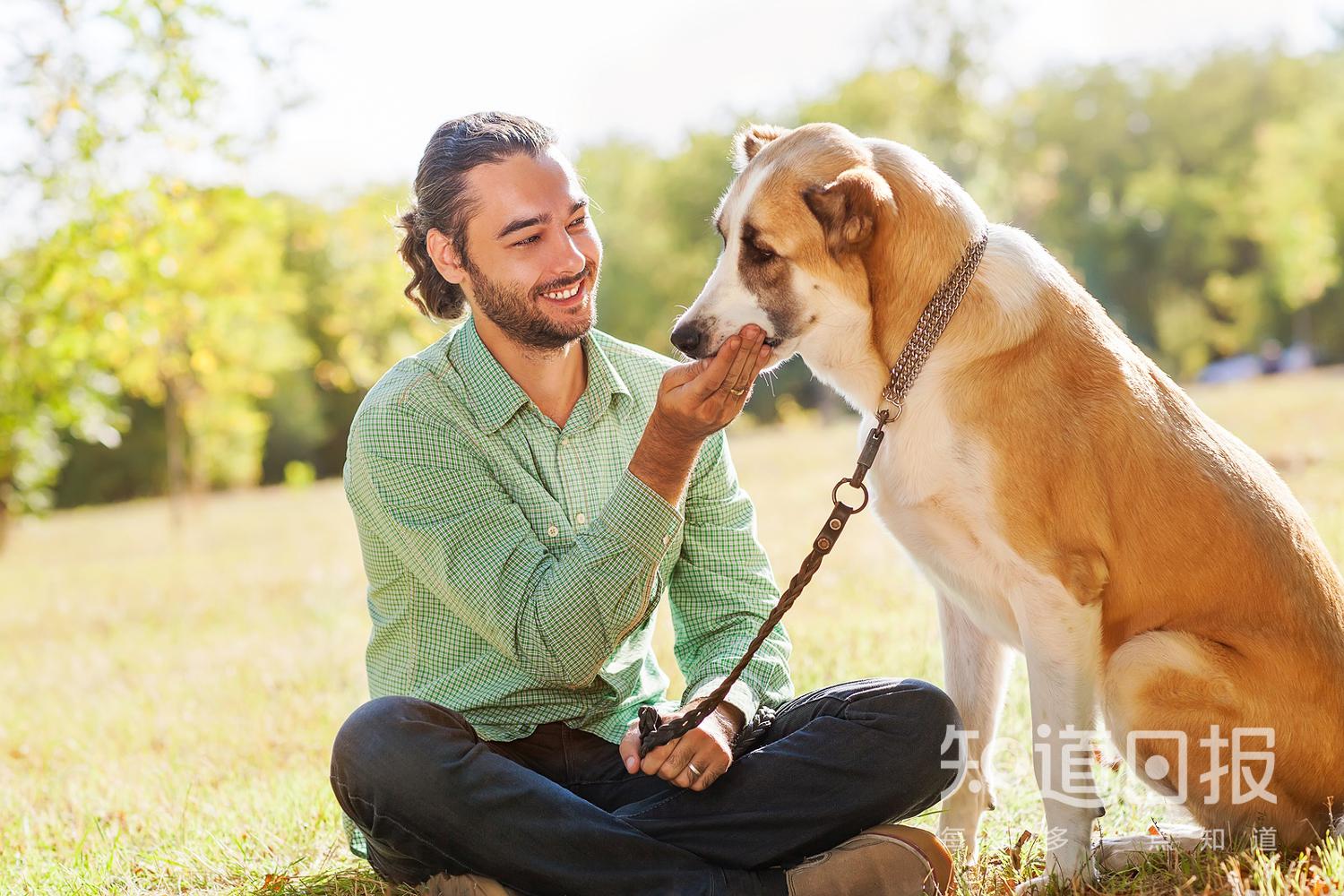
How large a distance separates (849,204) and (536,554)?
44.0 inches

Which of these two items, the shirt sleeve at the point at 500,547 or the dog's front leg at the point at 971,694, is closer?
the shirt sleeve at the point at 500,547

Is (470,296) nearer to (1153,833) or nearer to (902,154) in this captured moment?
(902,154)

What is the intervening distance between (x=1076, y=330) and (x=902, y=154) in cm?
62

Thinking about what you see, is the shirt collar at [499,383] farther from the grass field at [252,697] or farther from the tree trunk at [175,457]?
the tree trunk at [175,457]

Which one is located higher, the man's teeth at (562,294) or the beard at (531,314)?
the man's teeth at (562,294)

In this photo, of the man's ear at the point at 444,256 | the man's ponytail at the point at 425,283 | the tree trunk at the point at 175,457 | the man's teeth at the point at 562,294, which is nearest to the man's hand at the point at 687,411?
the man's teeth at the point at 562,294

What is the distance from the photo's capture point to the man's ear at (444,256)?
133 inches

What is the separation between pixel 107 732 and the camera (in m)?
5.38

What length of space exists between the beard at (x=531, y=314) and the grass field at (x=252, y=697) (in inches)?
57.3

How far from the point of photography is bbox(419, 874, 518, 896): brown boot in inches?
106

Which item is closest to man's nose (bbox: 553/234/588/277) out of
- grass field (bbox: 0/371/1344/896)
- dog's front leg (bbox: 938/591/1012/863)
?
dog's front leg (bbox: 938/591/1012/863)

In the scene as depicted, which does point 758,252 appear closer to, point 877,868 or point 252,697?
point 877,868

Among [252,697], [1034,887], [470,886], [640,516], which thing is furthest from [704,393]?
[252,697]

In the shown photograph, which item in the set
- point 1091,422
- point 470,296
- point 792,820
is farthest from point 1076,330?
point 470,296
